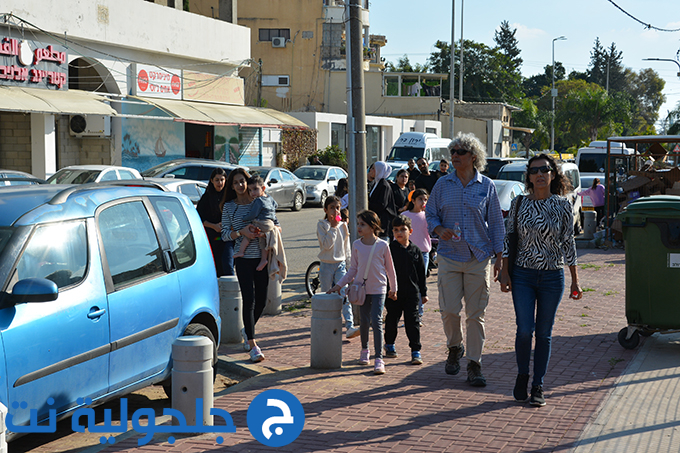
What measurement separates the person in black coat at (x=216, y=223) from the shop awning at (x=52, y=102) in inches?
423

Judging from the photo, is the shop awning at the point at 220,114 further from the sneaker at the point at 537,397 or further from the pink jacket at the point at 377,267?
the sneaker at the point at 537,397

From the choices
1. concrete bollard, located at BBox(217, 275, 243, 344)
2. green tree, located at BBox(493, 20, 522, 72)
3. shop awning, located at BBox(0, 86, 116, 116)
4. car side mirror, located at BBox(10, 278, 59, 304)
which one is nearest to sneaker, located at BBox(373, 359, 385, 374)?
concrete bollard, located at BBox(217, 275, 243, 344)

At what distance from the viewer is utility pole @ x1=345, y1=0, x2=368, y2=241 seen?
9.22 metres

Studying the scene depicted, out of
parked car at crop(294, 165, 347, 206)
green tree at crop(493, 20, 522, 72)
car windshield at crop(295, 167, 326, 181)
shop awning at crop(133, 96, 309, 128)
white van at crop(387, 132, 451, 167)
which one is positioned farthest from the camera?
green tree at crop(493, 20, 522, 72)

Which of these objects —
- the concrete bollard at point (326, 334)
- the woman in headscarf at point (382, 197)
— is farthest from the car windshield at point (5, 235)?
the woman in headscarf at point (382, 197)

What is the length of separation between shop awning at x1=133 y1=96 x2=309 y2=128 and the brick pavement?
17.1 metres

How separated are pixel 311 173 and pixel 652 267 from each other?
72.9 ft

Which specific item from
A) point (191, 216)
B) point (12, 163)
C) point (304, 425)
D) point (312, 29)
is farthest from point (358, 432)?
point (312, 29)

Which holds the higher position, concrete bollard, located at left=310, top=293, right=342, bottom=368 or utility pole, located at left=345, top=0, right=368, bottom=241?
utility pole, located at left=345, top=0, right=368, bottom=241

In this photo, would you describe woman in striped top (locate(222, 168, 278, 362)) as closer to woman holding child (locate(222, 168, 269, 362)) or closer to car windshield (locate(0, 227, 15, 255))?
woman holding child (locate(222, 168, 269, 362))

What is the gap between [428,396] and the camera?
6.18 metres

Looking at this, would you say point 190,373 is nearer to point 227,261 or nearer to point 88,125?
point 227,261

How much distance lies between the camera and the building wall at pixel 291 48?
1843 inches

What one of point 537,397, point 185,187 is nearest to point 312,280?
point 537,397
